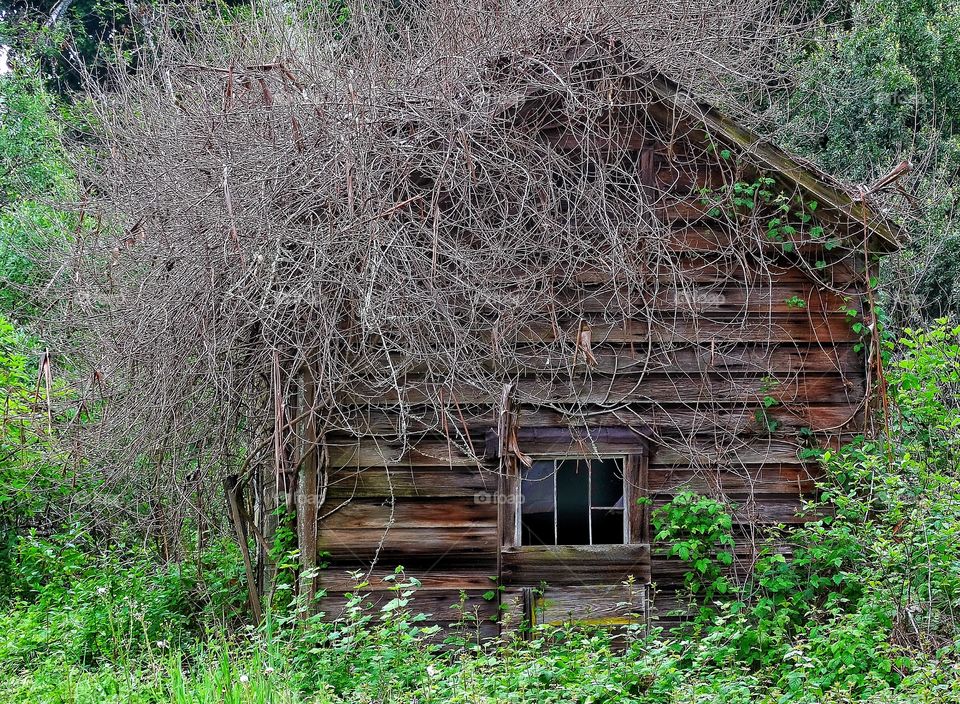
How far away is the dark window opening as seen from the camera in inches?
282

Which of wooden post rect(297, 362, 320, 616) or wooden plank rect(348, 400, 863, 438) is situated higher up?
wooden plank rect(348, 400, 863, 438)

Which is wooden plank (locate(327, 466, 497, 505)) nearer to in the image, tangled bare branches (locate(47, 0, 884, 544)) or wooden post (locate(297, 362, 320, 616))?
wooden post (locate(297, 362, 320, 616))

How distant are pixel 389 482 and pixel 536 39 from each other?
3.67m

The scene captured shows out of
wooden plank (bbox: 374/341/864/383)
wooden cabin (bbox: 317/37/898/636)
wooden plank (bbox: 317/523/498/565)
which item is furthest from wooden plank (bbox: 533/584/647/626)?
wooden plank (bbox: 374/341/864/383)

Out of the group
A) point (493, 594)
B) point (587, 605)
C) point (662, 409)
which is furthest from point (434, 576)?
point (662, 409)

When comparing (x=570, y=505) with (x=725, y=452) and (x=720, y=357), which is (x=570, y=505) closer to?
(x=725, y=452)

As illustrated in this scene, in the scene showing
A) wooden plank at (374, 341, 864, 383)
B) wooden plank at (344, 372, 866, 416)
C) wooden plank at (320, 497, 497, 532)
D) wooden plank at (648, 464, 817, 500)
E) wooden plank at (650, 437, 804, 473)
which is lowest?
wooden plank at (320, 497, 497, 532)

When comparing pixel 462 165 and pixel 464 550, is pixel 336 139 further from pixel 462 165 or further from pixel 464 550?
pixel 464 550

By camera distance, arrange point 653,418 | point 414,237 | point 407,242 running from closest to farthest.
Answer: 1. point 407,242
2. point 414,237
3. point 653,418

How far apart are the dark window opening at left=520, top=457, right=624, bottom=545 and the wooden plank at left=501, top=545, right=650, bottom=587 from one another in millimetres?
231

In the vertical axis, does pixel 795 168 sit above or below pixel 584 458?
above

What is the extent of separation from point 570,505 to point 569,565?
19.9 inches

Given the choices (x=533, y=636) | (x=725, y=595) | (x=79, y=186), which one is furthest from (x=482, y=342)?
(x=79, y=186)

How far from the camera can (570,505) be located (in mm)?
7211
